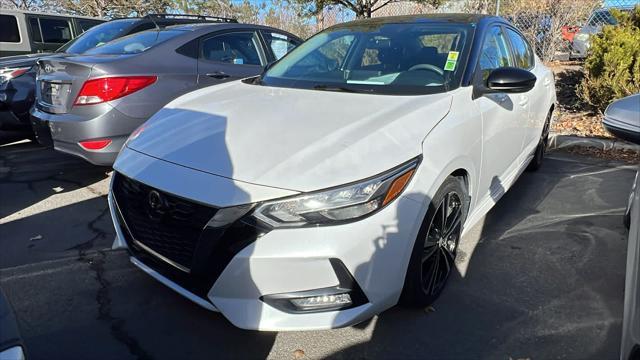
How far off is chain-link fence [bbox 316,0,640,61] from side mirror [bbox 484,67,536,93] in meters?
6.27

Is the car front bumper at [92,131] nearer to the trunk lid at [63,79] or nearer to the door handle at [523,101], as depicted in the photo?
the trunk lid at [63,79]

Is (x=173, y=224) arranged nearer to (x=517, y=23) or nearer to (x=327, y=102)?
(x=327, y=102)

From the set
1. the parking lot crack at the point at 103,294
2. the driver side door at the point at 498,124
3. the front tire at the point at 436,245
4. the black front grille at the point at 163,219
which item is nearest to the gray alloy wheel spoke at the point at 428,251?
the front tire at the point at 436,245

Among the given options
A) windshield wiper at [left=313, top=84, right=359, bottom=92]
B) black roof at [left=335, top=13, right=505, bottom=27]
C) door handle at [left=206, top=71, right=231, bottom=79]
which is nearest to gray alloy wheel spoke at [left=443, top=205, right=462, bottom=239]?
windshield wiper at [left=313, top=84, right=359, bottom=92]

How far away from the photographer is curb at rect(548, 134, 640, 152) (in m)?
5.50

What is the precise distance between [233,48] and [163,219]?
11.0 ft

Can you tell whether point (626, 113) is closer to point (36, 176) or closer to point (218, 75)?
point (218, 75)

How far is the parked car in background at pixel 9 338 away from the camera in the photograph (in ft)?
4.42

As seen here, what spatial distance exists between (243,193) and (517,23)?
9.07 metres

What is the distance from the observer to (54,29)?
8.68m

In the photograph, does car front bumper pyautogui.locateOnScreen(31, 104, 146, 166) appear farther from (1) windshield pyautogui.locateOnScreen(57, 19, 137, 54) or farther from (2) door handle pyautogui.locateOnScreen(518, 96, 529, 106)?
(2) door handle pyautogui.locateOnScreen(518, 96, 529, 106)

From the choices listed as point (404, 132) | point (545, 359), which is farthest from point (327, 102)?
point (545, 359)

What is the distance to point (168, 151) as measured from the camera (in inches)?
90.4


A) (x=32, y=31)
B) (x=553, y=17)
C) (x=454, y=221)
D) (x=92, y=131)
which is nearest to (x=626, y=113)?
(x=454, y=221)
